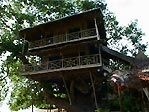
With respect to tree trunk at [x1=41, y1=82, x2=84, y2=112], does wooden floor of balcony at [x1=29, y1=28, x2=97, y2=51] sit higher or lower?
higher

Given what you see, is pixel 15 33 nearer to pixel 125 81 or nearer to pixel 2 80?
pixel 2 80

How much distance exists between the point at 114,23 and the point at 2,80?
49.5 feet

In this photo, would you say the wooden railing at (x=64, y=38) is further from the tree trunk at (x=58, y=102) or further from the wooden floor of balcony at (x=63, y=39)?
the tree trunk at (x=58, y=102)

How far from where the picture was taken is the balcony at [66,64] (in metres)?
19.1

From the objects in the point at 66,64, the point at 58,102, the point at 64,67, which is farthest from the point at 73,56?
the point at 58,102

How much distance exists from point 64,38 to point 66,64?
2.78 meters

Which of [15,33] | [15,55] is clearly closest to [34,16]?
[15,33]

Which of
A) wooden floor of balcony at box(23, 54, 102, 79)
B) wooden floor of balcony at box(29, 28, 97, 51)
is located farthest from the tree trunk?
wooden floor of balcony at box(29, 28, 97, 51)

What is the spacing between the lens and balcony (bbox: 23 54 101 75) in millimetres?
19125

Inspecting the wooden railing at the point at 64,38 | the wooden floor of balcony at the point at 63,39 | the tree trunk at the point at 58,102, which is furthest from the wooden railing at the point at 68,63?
the tree trunk at the point at 58,102

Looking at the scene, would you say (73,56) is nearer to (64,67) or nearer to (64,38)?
(64,38)

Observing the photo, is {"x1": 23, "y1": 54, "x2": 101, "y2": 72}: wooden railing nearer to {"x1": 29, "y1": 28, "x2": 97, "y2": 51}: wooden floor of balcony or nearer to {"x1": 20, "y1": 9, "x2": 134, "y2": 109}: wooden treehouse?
{"x1": 20, "y1": 9, "x2": 134, "y2": 109}: wooden treehouse

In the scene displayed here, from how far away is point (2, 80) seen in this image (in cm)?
2820

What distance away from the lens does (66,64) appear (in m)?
20.3
